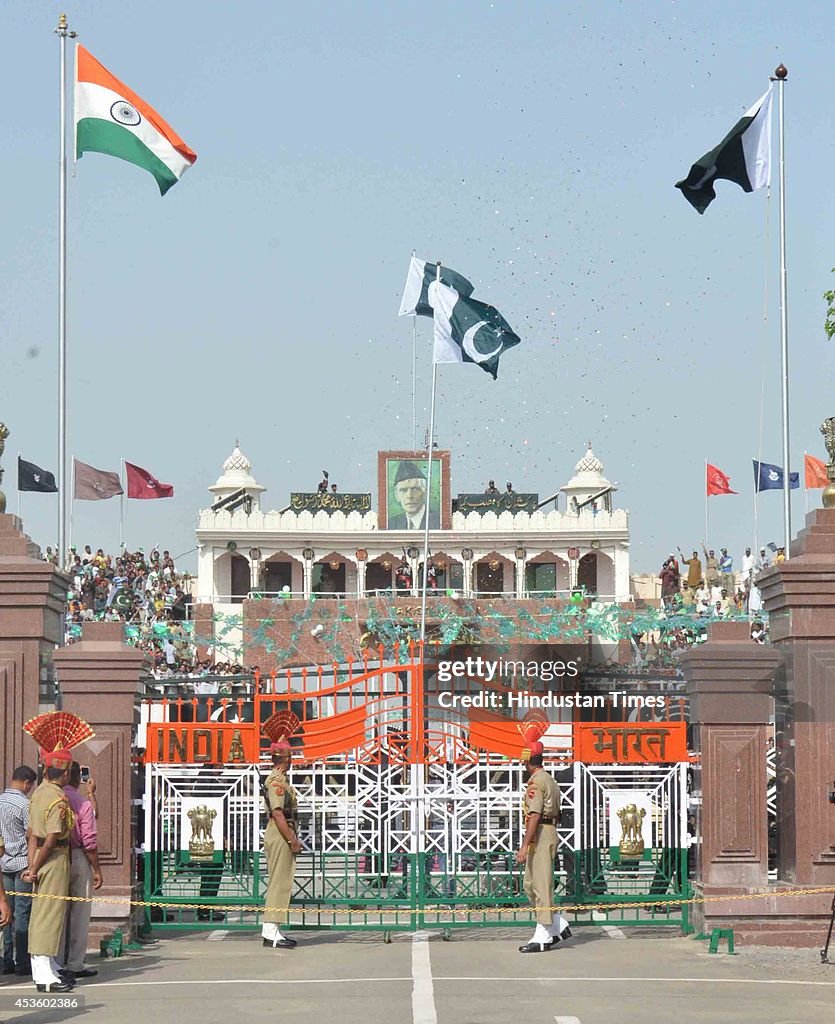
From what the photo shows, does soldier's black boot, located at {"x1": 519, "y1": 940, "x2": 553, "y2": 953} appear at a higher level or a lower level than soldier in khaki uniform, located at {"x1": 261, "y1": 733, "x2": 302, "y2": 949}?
lower

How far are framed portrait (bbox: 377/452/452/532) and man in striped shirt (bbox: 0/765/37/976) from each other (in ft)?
179

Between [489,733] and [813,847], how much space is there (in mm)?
2704

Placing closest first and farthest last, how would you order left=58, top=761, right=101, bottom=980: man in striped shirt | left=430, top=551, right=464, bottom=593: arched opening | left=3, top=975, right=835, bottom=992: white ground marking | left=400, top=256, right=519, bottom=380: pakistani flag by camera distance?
1. left=3, top=975, right=835, bottom=992: white ground marking
2. left=58, top=761, right=101, bottom=980: man in striped shirt
3. left=400, top=256, right=519, bottom=380: pakistani flag
4. left=430, top=551, right=464, bottom=593: arched opening

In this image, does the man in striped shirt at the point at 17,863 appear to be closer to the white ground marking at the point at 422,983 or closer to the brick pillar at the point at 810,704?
the white ground marking at the point at 422,983

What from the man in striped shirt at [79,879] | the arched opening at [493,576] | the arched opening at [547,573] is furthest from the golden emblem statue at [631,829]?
the arched opening at [493,576]

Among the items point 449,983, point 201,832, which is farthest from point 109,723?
point 449,983

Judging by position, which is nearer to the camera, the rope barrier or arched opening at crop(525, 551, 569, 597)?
the rope barrier

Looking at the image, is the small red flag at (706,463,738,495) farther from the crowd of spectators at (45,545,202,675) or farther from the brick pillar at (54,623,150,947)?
the brick pillar at (54,623,150,947)

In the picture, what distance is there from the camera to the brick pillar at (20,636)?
13.8m

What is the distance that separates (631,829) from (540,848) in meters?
1.38

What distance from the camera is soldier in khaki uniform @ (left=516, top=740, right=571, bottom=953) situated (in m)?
13.2

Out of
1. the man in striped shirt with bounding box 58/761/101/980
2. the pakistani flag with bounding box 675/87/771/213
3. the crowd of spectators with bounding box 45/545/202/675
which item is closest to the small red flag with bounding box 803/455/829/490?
the crowd of spectators with bounding box 45/545/202/675

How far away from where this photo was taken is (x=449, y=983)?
11.5 meters

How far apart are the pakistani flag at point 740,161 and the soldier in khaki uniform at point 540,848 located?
8.34 m
